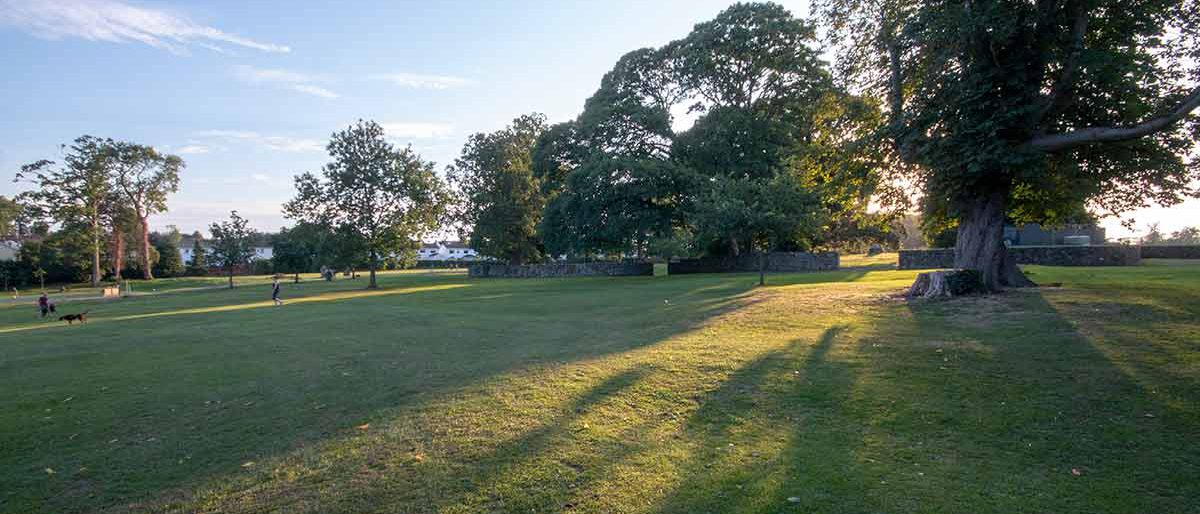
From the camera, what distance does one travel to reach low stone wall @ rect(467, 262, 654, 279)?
46.6m

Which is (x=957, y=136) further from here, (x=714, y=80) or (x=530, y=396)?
(x=714, y=80)

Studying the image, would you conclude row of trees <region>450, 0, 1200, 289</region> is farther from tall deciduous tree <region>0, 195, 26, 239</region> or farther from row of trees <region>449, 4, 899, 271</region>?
tall deciduous tree <region>0, 195, 26, 239</region>

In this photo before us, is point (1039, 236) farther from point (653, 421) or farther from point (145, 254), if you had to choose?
point (145, 254)

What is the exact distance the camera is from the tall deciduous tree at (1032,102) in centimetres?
1366

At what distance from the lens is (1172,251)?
3341 centimetres

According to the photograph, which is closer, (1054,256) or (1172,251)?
(1054,256)

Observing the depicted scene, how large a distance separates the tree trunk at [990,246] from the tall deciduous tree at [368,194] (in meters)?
37.6

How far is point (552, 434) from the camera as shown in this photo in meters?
5.69

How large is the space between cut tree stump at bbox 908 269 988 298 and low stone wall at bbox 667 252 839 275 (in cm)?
2073

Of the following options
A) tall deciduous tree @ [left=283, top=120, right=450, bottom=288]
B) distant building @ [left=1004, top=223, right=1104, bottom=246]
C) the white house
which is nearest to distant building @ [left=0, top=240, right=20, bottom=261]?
tall deciduous tree @ [left=283, top=120, right=450, bottom=288]

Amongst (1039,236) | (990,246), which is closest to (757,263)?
(990,246)

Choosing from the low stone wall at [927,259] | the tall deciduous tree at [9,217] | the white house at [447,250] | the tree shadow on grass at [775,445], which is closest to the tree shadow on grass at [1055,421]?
the tree shadow on grass at [775,445]

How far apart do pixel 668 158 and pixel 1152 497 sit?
34.2 meters

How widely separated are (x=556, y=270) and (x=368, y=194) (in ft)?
61.6
